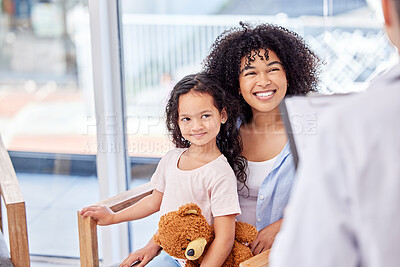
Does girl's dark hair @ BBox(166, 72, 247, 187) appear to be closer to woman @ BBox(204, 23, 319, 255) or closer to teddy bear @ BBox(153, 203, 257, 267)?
woman @ BBox(204, 23, 319, 255)

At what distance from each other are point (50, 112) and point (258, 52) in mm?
1419

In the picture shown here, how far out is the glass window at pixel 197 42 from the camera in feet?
6.70

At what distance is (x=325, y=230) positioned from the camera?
0.63 m

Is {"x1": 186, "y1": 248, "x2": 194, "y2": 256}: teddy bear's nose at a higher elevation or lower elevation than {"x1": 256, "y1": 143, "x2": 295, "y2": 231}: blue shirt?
lower

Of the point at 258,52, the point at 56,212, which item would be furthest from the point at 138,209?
the point at 56,212

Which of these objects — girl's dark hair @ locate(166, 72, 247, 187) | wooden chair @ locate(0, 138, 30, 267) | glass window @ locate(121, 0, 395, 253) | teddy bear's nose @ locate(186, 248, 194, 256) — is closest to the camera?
teddy bear's nose @ locate(186, 248, 194, 256)

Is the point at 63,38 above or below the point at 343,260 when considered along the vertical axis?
above

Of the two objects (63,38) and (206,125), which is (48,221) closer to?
(63,38)

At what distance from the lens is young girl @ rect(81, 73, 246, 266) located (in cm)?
142

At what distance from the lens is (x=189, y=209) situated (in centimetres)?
138

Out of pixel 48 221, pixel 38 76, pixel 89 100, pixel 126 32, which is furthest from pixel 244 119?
pixel 48 221

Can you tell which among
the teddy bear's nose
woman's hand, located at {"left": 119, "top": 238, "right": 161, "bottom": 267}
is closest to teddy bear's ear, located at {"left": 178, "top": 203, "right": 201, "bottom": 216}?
the teddy bear's nose

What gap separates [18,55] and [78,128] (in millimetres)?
484

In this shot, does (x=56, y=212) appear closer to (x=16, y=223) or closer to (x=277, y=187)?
(x=16, y=223)
